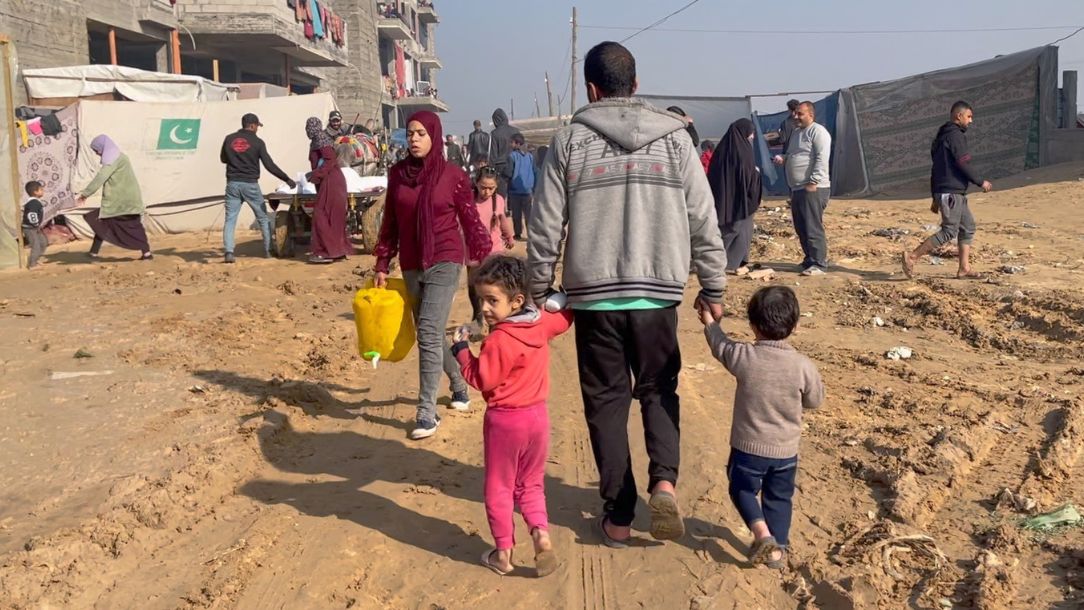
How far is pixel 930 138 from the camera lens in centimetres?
1936

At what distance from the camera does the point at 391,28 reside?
44375 millimetres

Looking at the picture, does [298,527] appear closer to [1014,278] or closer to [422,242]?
[422,242]

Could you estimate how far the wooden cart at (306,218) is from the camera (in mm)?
11750

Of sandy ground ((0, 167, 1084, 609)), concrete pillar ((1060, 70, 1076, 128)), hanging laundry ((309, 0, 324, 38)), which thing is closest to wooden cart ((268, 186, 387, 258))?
sandy ground ((0, 167, 1084, 609))

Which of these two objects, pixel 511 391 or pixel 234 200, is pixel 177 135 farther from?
pixel 511 391

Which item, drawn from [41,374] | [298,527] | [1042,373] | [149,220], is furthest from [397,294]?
[149,220]

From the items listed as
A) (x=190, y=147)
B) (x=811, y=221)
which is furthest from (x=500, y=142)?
(x=190, y=147)

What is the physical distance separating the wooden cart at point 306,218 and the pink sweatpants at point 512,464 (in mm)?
8824

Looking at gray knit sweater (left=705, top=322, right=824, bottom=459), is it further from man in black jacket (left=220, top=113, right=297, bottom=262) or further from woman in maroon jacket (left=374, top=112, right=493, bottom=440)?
man in black jacket (left=220, top=113, right=297, bottom=262)

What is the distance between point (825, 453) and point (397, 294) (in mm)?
2341

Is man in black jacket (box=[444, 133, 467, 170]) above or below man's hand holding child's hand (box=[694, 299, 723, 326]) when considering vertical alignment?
above

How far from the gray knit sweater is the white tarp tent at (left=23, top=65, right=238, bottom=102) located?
632 inches

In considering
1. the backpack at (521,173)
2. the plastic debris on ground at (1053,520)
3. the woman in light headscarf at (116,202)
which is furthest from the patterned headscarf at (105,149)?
the plastic debris on ground at (1053,520)

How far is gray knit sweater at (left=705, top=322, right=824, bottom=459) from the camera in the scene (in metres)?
3.23
